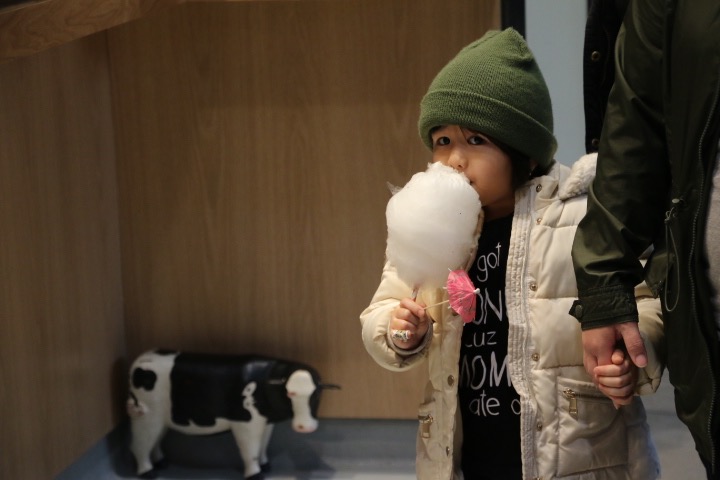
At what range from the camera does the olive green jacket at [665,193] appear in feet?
3.11

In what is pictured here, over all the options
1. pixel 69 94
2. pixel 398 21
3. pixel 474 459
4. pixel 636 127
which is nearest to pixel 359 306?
pixel 398 21

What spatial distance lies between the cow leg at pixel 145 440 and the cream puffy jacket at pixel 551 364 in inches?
40.6

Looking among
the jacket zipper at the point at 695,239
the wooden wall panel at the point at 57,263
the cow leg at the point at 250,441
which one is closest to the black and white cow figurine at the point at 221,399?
the cow leg at the point at 250,441

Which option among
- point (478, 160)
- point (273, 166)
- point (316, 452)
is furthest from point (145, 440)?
point (478, 160)

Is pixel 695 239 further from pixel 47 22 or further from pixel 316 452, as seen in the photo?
pixel 316 452

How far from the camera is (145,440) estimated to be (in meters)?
2.13

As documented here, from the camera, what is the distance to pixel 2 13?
1357 mm

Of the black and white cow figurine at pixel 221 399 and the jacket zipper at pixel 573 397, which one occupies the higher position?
the jacket zipper at pixel 573 397

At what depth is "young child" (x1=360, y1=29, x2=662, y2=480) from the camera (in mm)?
1202

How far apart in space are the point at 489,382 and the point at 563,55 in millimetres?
1292

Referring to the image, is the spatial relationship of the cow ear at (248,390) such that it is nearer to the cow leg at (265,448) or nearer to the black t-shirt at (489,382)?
the cow leg at (265,448)

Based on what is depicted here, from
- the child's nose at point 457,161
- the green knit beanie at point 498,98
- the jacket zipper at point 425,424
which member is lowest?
the jacket zipper at point 425,424

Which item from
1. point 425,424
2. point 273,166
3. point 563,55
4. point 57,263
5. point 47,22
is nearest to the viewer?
point 425,424

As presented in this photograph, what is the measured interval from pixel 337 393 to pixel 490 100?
1169 millimetres
